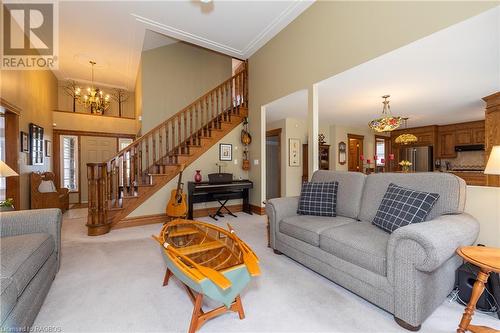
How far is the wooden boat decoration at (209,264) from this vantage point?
1342 millimetres

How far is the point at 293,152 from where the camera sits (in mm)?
5883

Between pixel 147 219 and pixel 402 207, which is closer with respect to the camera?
pixel 402 207

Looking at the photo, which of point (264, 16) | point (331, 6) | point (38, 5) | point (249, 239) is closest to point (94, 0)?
point (38, 5)

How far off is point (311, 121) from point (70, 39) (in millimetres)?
5129

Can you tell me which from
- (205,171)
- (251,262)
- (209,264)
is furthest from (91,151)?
(251,262)

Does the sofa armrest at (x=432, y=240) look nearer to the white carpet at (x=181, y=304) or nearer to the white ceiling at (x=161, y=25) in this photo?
the white carpet at (x=181, y=304)

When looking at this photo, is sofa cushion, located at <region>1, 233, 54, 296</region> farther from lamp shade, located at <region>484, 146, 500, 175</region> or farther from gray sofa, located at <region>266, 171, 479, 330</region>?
lamp shade, located at <region>484, 146, 500, 175</region>

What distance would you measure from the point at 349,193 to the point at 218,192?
2691 millimetres

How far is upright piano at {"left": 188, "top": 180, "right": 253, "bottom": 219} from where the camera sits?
436 cm

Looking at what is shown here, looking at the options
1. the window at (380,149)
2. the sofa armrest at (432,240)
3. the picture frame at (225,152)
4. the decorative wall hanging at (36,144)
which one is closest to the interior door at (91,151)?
the decorative wall hanging at (36,144)

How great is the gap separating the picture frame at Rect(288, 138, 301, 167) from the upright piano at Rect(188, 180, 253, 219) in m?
1.45

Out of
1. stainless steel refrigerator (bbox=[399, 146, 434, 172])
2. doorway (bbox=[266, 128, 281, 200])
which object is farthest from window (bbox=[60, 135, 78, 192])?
stainless steel refrigerator (bbox=[399, 146, 434, 172])

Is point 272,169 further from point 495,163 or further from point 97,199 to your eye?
point 495,163

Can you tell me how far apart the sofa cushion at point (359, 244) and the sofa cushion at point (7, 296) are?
218 centimetres
